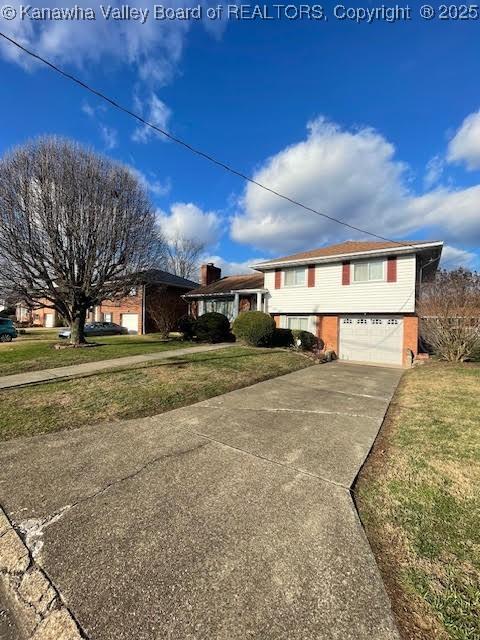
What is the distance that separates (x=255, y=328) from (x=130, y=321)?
1554 centimetres

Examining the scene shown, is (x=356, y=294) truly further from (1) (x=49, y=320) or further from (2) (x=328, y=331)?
(1) (x=49, y=320)

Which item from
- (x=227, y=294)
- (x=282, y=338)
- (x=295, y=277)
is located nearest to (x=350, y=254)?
(x=295, y=277)

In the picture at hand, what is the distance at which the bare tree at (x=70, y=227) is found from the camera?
12633 mm

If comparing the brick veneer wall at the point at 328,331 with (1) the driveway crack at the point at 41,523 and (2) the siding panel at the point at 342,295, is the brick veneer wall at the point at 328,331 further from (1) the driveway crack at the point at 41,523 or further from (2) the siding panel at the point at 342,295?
(1) the driveway crack at the point at 41,523

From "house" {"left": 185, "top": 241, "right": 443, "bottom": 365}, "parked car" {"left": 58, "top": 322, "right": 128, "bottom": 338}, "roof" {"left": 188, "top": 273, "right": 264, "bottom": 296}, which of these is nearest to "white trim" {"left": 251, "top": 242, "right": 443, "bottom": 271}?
"house" {"left": 185, "top": 241, "right": 443, "bottom": 365}

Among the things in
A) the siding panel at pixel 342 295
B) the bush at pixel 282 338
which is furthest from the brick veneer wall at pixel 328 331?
the bush at pixel 282 338

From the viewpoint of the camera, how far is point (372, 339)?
1512 centimetres

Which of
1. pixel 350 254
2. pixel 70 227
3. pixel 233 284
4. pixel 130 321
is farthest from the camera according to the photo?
pixel 130 321

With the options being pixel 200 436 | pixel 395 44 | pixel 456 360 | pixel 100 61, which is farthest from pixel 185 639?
pixel 456 360

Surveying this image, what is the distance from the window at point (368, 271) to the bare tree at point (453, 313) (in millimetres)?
2472

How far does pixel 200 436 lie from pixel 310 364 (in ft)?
28.9

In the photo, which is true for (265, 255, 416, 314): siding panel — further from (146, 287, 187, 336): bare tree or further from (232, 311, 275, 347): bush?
(146, 287, 187, 336): bare tree

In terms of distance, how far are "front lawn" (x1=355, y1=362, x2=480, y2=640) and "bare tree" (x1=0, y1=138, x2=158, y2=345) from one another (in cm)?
1322

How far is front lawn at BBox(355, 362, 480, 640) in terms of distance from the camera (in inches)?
73.7
